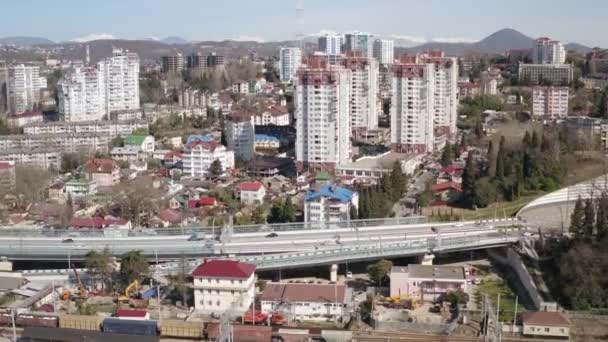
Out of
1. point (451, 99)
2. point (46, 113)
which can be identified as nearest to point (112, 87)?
point (46, 113)

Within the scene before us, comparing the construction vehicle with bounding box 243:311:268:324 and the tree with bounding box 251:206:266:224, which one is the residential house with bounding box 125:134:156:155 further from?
the construction vehicle with bounding box 243:311:268:324

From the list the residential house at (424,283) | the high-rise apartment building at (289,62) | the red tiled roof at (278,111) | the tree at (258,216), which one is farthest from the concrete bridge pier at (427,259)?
the high-rise apartment building at (289,62)

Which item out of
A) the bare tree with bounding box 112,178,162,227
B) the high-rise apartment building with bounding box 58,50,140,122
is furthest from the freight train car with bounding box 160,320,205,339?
the high-rise apartment building with bounding box 58,50,140,122

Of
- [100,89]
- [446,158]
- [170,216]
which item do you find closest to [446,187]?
[446,158]

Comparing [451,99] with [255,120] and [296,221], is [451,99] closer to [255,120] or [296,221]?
[255,120]

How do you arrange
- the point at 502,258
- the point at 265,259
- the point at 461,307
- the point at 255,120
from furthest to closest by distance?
the point at 255,120
the point at 502,258
the point at 265,259
the point at 461,307

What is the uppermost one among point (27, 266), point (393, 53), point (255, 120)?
point (393, 53)
